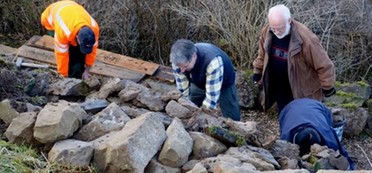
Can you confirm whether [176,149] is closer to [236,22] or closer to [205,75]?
[205,75]

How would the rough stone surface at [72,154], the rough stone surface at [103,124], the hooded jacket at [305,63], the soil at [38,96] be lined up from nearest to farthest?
the rough stone surface at [72,154] → the rough stone surface at [103,124] → the soil at [38,96] → the hooded jacket at [305,63]

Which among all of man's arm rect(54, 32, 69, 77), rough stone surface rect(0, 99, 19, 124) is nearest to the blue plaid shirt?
man's arm rect(54, 32, 69, 77)

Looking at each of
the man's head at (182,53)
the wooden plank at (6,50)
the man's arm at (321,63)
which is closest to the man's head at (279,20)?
the man's arm at (321,63)

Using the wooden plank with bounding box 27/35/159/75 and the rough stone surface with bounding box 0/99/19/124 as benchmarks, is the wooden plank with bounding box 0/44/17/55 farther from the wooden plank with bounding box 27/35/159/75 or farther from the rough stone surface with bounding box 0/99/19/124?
the rough stone surface with bounding box 0/99/19/124

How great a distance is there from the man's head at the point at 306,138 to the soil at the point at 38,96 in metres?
1.13

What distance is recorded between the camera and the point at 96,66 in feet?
29.1

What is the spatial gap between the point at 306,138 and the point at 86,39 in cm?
286

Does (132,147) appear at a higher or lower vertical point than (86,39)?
higher

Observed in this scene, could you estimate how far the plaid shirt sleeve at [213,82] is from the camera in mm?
6072

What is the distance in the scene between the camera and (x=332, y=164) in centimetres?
480

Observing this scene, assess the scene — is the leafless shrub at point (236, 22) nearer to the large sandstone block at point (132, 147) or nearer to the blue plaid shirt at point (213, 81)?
the blue plaid shirt at point (213, 81)

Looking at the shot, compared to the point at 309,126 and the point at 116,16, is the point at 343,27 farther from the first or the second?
the point at 309,126

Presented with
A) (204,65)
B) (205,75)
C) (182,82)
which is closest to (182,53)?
(204,65)

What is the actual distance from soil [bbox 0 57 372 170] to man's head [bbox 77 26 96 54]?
1.66ft
